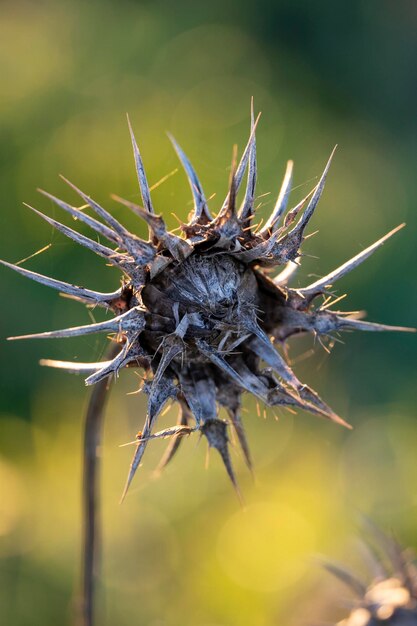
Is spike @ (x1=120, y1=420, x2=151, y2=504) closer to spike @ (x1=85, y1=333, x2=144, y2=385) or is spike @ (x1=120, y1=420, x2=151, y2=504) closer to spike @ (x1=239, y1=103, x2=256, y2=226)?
spike @ (x1=85, y1=333, x2=144, y2=385)

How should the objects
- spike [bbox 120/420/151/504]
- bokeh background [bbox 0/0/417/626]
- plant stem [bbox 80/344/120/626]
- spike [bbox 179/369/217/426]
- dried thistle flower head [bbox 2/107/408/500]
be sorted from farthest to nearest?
1. bokeh background [bbox 0/0/417/626]
2. plant stem [bbox 80/344/120/626]
3. spike [bbox 179/369/217/426]
4. dried thistle flower head [bbox 2/107/408/500]
5. spike [bbox 120/420/151/504]

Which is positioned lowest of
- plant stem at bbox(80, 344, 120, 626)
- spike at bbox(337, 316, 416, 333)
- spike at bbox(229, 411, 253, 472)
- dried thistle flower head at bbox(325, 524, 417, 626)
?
dried thistle flower head at bbox(325, 524, 417, 626)

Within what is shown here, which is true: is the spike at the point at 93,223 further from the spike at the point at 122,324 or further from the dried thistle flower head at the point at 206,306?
the spike at the point at 122,324

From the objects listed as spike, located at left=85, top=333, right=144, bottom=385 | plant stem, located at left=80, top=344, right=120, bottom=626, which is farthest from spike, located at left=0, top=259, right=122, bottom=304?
plant stem, located at left=80, top=344, right=120, bottom=626

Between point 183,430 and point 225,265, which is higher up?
point 225,265

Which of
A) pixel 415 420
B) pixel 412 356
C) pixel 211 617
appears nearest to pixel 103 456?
pixel 211 617

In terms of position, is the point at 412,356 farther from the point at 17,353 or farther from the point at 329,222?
the point at 17,353
